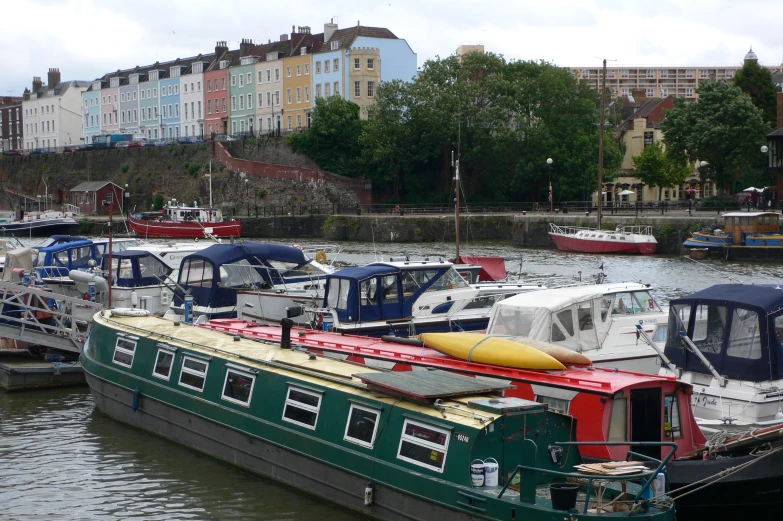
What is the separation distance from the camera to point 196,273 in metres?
24.6

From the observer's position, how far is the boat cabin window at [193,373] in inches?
604

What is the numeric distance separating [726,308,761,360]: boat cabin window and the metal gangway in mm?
12028

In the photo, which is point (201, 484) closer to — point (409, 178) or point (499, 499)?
point (499, 499)

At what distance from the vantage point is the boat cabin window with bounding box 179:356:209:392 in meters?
15.3

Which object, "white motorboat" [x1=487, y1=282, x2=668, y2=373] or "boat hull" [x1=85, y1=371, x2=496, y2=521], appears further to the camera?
"white motorboat" [x1=487, y1=282, x2=668, y2=373]

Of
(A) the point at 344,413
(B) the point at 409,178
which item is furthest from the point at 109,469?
(B) the point at 409,178

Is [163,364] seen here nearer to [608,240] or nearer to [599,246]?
[608,240]

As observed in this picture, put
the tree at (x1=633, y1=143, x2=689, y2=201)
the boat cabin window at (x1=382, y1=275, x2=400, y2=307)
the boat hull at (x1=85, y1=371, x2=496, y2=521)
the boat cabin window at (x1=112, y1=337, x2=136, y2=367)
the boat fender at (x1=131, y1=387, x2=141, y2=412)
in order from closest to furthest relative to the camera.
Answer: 1. the boat hull at (x1=85, y1=371, x2=496, y2=521)
2. the boat fender at (x1=131, y1=387, x2=141, y2=412)
3. the boat cabin window at (x1=112, y1=337, x2=136, y2=367)
4. the boat cabin window at (x1=382, y1=275, x2=400, y2=307)
5. the tree at (x1=633, y1=143, x2=689, y2=201)

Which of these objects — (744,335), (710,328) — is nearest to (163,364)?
(710,328)

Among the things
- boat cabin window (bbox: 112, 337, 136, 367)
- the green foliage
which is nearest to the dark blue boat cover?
boat cabin window (bbox: 112, 337, 136, 367)

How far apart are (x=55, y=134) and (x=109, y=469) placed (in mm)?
115178

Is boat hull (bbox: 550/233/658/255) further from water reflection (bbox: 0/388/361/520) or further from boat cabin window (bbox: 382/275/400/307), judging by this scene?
water reflection (bbox: 0/388/361/520)

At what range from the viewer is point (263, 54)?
93812mm

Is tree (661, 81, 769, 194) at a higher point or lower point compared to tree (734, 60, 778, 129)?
lower
